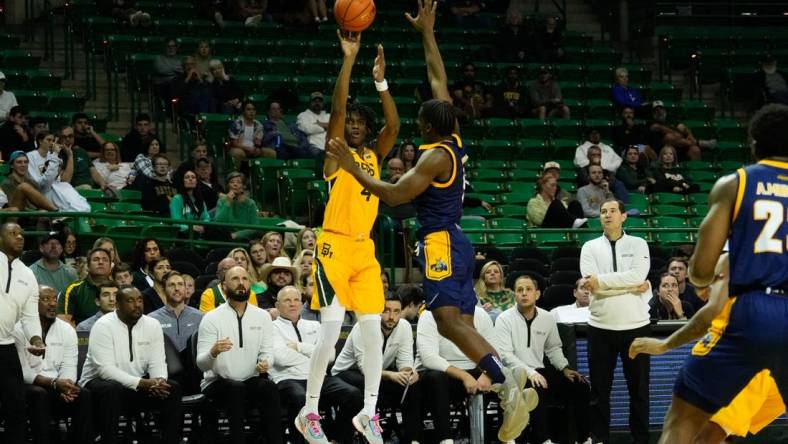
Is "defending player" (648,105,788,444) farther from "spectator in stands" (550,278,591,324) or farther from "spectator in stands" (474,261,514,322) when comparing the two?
"spectator in stands" (474,261,514,322)

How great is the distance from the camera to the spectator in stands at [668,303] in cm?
1229

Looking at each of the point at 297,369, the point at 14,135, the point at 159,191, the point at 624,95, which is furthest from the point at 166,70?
the point at 297,369

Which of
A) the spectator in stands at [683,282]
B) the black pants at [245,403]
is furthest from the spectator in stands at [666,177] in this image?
the black pants at [245,403]

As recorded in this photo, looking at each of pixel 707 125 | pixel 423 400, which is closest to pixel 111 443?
pixel 423 400

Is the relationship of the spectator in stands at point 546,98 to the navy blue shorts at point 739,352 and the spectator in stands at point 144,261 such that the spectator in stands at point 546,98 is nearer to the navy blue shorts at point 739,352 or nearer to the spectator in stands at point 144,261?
the spectator in stands at point 144,261

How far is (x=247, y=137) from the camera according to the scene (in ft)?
54.8

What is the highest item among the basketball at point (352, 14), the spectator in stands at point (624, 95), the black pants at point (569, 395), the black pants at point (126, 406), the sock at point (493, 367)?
the basketball at point (352, 14)

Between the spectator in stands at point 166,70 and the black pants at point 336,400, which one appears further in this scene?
the spectator in stands at point 166,70

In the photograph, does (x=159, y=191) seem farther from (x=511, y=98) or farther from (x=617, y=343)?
(x=511, y=98)

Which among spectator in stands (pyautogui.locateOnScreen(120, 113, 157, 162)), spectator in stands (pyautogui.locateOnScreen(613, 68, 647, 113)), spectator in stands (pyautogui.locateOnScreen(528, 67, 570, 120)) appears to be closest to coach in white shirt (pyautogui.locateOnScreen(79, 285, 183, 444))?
spectator in stands (pyautogui.locateOnScreen(120, 113, 157, 162))

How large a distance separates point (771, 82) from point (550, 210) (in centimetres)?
700

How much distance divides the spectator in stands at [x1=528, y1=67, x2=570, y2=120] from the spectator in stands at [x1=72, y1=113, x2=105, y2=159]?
6.58 meters

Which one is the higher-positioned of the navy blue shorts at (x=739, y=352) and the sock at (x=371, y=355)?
the navy blue shorts at (x=739, y=352)

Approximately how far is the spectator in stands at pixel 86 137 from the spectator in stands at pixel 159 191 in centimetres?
136
